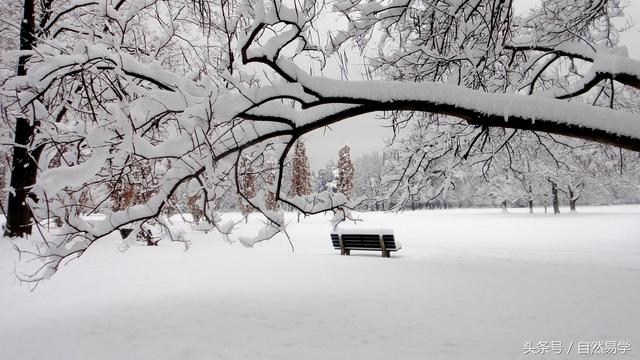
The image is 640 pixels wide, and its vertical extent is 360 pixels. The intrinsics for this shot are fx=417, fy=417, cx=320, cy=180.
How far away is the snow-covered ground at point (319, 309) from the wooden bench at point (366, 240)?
0.97 m

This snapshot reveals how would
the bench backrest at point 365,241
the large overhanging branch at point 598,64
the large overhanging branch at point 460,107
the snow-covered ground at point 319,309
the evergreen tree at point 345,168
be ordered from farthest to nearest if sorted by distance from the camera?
1. the evergreen tree at point 345,168
2. the bench backrest at point 365,241
3. the snow-covered ground at point 319,309
4. the large overhanging branch at point 598,64
5. the large overhanging branch at point 460,107

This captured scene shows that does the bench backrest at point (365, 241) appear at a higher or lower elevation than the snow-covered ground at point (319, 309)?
higher

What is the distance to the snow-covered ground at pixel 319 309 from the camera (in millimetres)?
4168

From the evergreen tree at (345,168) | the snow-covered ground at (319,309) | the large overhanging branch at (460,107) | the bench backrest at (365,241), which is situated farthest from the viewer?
the evergreen tree at (345,168)

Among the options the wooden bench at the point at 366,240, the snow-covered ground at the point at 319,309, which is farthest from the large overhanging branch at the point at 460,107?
the wooden bench at the point at 366,240

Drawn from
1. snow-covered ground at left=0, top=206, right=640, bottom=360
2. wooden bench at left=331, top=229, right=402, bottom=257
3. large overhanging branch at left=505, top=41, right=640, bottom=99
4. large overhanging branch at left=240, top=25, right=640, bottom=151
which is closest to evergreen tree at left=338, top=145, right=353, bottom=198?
wooden bench at left=331, top=229, right=402, bottom=257

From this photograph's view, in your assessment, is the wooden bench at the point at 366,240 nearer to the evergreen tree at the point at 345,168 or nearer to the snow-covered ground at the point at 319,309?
the snow-covered ground at the point at 319,309

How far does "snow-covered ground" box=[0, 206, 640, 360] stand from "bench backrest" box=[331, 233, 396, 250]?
3.17 ft

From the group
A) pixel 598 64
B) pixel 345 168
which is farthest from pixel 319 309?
pixel 345 168

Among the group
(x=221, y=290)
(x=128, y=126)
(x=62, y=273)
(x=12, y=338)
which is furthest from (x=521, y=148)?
(x=62, y=273)

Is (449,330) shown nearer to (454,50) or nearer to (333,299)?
(333,299)

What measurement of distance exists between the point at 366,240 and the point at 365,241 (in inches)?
2.2

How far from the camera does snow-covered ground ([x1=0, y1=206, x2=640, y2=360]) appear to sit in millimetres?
4168

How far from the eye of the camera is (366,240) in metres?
11.0
